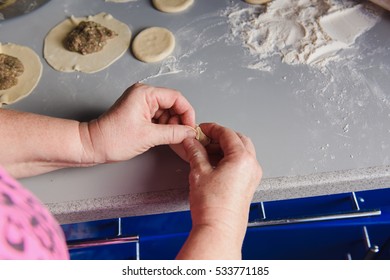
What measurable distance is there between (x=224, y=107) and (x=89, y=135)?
0.30 metres

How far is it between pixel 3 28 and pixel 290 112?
2.60 ft

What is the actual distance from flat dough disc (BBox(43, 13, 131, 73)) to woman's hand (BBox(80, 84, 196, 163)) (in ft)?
0.84

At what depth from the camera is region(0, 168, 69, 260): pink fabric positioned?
19.3 inches

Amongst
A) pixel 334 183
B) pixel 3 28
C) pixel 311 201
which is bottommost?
pixel 311 201

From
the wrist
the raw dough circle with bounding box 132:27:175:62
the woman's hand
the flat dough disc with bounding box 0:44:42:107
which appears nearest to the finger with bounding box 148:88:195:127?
the woman's hand

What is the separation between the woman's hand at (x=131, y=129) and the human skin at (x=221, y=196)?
59 millimetres

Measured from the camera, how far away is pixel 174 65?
103 cm

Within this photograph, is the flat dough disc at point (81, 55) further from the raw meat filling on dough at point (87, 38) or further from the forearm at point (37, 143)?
the forearm at point (37, 143)

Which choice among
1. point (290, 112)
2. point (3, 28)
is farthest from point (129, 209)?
point (3, 28)

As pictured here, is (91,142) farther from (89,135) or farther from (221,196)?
(221,196)

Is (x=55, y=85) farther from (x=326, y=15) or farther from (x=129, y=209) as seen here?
(x=326, y=15)

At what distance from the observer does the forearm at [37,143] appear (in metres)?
0.79

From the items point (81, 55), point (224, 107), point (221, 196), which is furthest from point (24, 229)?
point (81, 55)

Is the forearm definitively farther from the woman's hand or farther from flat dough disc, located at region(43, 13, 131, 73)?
flat dough disc, located at region(43, 13, 131, 73)
